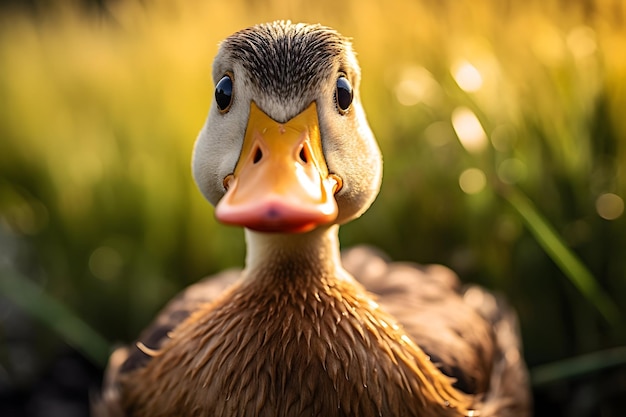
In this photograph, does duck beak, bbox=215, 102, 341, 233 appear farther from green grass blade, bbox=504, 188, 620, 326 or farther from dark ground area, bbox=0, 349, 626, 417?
dark ground area, bbox=0, 349, 626, 417

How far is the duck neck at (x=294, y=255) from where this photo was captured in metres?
1.66

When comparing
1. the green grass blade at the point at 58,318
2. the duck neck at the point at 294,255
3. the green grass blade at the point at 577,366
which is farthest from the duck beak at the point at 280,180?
the green grass blade at the point at 58,318

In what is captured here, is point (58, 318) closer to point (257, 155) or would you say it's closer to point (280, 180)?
point (257, 155)

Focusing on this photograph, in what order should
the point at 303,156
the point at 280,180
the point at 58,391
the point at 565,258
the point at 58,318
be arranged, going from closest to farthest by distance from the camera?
the point at 280,180 < the point at 303,156 < the point at 565,258 < the point at 58,318 < the point at 58,391

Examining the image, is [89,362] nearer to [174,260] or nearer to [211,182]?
[174,260]

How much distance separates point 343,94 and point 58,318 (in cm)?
142

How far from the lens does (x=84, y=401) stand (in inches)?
111

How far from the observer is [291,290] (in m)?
1.65

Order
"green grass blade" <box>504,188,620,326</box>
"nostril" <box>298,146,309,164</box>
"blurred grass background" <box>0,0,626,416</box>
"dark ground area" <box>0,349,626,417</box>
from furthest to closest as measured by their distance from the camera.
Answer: "dark ground area" <box>0,349,626,417</box> → "blurred grass background" <box>0,0,626,416</box> → "green grass blade" <box>504,188,620,326</box> → "nostril" <box>298,146,309,164</box>

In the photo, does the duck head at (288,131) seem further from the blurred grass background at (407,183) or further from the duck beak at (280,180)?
the blurred grass background at (407,183)

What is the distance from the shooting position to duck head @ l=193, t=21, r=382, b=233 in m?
1.30

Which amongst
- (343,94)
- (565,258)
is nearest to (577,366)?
(565,258)

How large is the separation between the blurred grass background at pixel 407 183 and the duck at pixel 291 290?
68cm

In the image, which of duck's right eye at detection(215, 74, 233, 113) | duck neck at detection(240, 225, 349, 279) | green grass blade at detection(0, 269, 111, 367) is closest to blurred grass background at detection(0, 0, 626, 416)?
green grass blade at detection(0, 269, 111, 367)
